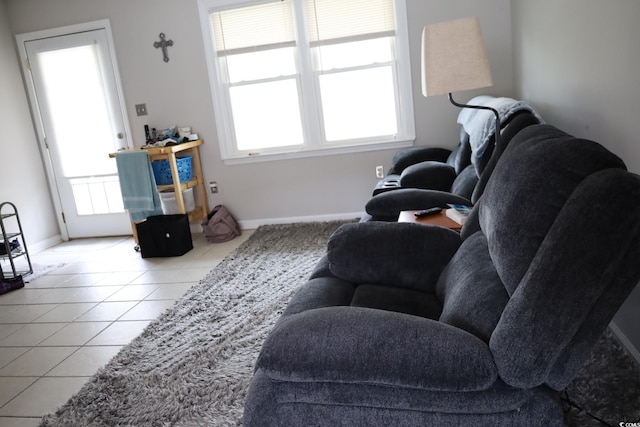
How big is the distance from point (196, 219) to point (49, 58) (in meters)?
2.17

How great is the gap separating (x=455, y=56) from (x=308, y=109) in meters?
2.44

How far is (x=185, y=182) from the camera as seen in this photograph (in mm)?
4480

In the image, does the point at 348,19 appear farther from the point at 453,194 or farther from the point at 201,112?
the point at 453,194

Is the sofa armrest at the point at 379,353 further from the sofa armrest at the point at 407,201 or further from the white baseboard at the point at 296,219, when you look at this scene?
the white baseboard at the point at 296,219

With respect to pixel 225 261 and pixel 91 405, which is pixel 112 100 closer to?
pixel 225 261

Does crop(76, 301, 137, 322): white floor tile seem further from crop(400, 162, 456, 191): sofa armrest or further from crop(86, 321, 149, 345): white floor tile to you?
crop(400, 162, 456, 191): sofa armrest

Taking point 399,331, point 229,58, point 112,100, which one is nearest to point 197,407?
point 399,331

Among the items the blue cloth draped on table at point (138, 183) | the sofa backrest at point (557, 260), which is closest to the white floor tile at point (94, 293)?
the blue cloth draped on table at point (138, 183)

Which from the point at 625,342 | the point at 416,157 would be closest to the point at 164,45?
the point at 416,157

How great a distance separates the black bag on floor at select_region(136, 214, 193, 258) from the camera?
13.6 ft

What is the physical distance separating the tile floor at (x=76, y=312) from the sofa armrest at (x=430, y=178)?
1.68 metres

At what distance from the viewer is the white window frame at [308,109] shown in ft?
13.9

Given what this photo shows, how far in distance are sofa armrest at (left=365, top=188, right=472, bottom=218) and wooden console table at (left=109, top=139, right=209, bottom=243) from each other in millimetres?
2136

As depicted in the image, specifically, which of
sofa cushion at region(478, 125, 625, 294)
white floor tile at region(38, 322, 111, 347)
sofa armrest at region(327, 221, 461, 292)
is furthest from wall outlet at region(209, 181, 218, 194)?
sofa cushion at region(478, 125, 625, 294)
